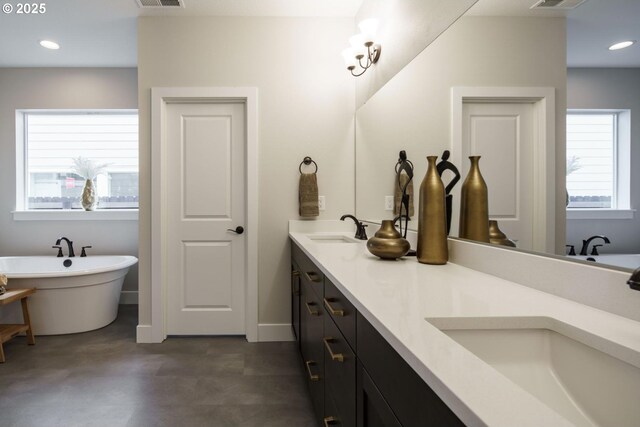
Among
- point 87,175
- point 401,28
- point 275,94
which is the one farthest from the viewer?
point 87,175

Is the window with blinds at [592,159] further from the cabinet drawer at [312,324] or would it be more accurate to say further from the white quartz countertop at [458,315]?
the cabinet drawer at [312,324]

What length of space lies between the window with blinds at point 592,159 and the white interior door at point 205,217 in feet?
8.10

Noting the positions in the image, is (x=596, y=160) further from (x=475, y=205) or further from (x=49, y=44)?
(x=49, y=44)

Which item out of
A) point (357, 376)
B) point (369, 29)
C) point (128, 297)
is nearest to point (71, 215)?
point (128, 297)

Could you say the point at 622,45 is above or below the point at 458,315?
above

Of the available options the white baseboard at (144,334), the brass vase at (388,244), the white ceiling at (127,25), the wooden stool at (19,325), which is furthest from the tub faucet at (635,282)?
the wooden stool at (19,325)

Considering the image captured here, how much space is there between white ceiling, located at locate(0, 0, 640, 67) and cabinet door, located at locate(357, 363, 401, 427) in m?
0.87

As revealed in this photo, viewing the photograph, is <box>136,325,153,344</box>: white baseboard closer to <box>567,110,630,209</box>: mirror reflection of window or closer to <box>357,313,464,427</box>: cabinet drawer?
<box>357,313,464,427</box>: cabinet drawer

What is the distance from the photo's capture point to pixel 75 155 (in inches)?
160

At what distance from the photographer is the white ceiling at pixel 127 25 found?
2.69 ft

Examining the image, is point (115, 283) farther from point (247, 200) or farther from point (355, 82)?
point (355, 82)

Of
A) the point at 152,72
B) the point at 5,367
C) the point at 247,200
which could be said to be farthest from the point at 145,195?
the point at 5,367

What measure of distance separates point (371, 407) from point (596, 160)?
0.80 meters

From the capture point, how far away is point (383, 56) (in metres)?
2.35
